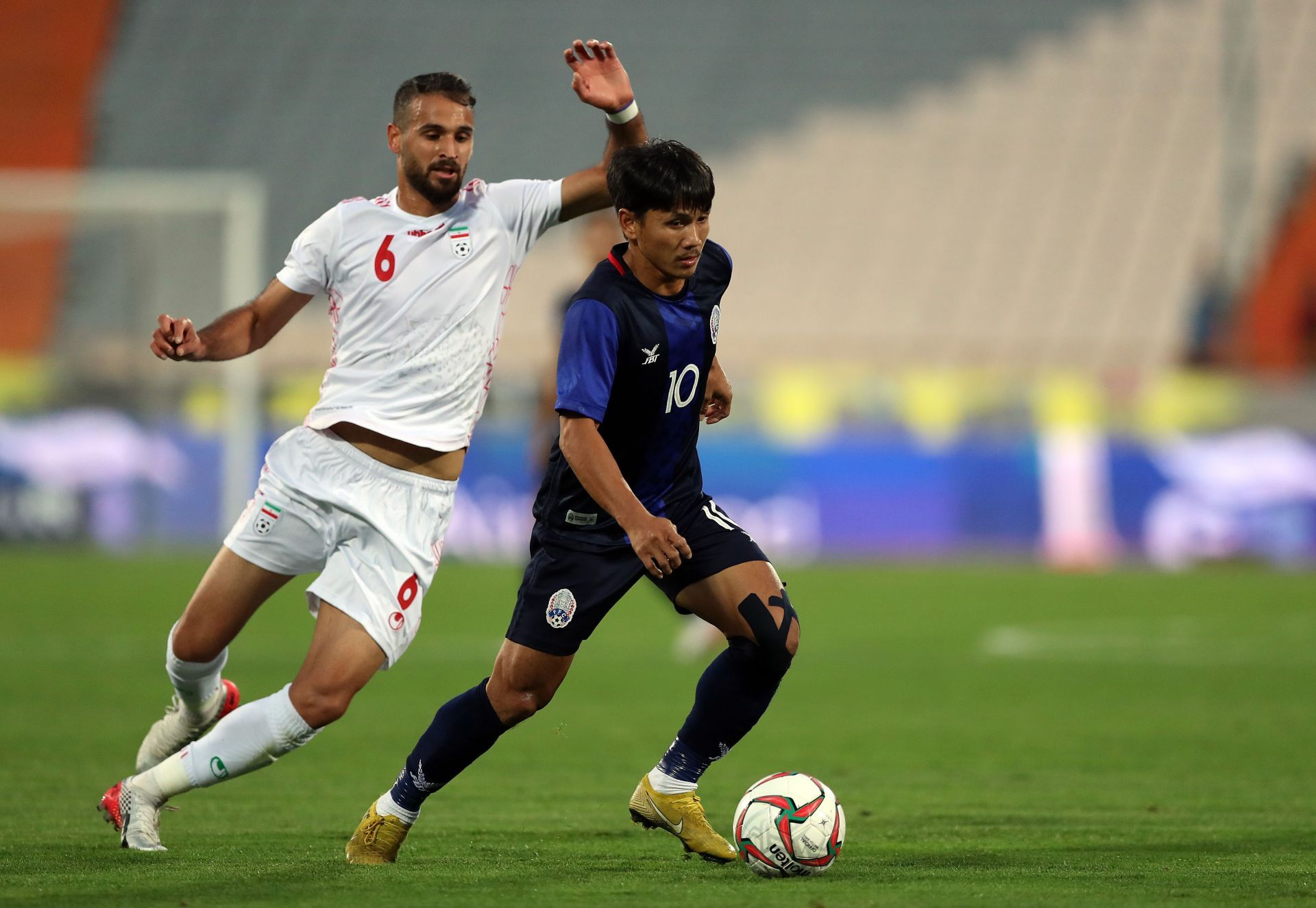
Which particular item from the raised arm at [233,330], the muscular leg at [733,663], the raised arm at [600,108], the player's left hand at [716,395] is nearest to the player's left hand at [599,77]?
the raised arm at [600,108]

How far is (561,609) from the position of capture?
490cm

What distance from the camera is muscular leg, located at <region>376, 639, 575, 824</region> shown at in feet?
16.1

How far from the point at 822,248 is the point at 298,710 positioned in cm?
2295

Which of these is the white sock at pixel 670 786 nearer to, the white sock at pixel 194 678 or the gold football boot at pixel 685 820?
the gold football boot at pixel 685 820

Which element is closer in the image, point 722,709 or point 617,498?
point 617,498

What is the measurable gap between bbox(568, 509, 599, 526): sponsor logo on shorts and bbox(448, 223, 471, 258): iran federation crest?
0.89 m

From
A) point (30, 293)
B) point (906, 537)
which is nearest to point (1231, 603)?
point (906, 537)

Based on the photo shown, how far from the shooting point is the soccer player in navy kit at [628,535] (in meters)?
4.75

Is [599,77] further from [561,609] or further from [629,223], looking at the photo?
[561,609]

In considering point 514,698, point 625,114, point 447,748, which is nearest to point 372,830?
point 447,748

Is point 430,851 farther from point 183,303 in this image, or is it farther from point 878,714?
point 183,303

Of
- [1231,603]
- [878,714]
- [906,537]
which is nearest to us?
[878,714]

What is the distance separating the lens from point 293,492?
5.03 metres

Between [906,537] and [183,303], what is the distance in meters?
11.0
